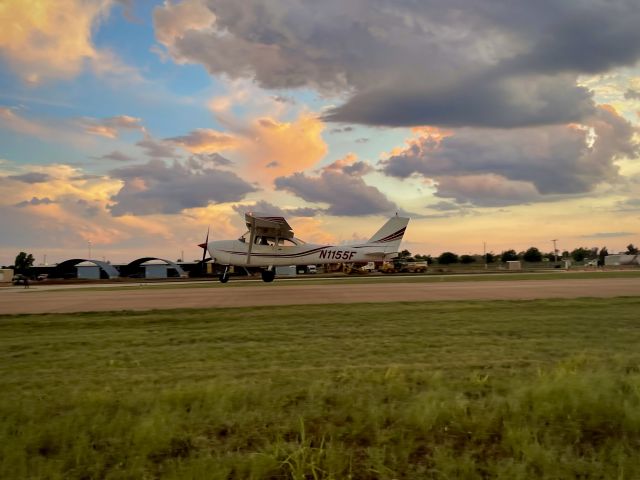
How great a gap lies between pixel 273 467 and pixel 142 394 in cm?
233

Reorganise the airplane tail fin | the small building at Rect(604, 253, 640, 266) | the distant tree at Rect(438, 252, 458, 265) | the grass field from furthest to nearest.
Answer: the distant tree at Rect(438, 252, 458, 265) → the small building at Rect(604, 253, 640, 266) → the airplane tail fin → the grass field

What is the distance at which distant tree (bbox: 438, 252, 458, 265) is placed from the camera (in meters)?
146

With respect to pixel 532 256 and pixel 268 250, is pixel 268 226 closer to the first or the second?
pixel 268 250

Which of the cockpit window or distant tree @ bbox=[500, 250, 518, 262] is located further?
distant tree @ bbox=[500, 250, 518, 262]

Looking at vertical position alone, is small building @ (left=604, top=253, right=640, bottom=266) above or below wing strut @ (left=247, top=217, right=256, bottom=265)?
below

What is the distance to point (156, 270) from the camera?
86000 mm

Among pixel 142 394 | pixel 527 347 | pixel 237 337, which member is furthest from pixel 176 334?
pixel 527 347

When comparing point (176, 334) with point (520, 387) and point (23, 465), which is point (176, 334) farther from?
point (520, 387)

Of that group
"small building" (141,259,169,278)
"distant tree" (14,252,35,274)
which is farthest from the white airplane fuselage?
"distant tree" (14,252,35,274)

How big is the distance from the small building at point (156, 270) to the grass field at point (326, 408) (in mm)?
78765

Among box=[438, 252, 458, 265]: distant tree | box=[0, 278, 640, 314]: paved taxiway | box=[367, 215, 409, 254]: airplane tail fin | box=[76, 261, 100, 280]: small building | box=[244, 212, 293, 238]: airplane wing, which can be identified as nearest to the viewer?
box=[0, 278, 640, 314]: paved taxiway

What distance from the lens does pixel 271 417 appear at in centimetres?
550

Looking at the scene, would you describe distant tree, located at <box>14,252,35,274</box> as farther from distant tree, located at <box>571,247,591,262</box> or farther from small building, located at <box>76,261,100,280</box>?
distant tree, located at <box>571,247,591,262</box>

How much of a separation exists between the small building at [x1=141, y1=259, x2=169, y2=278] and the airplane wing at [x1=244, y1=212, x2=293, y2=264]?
52.5 m
